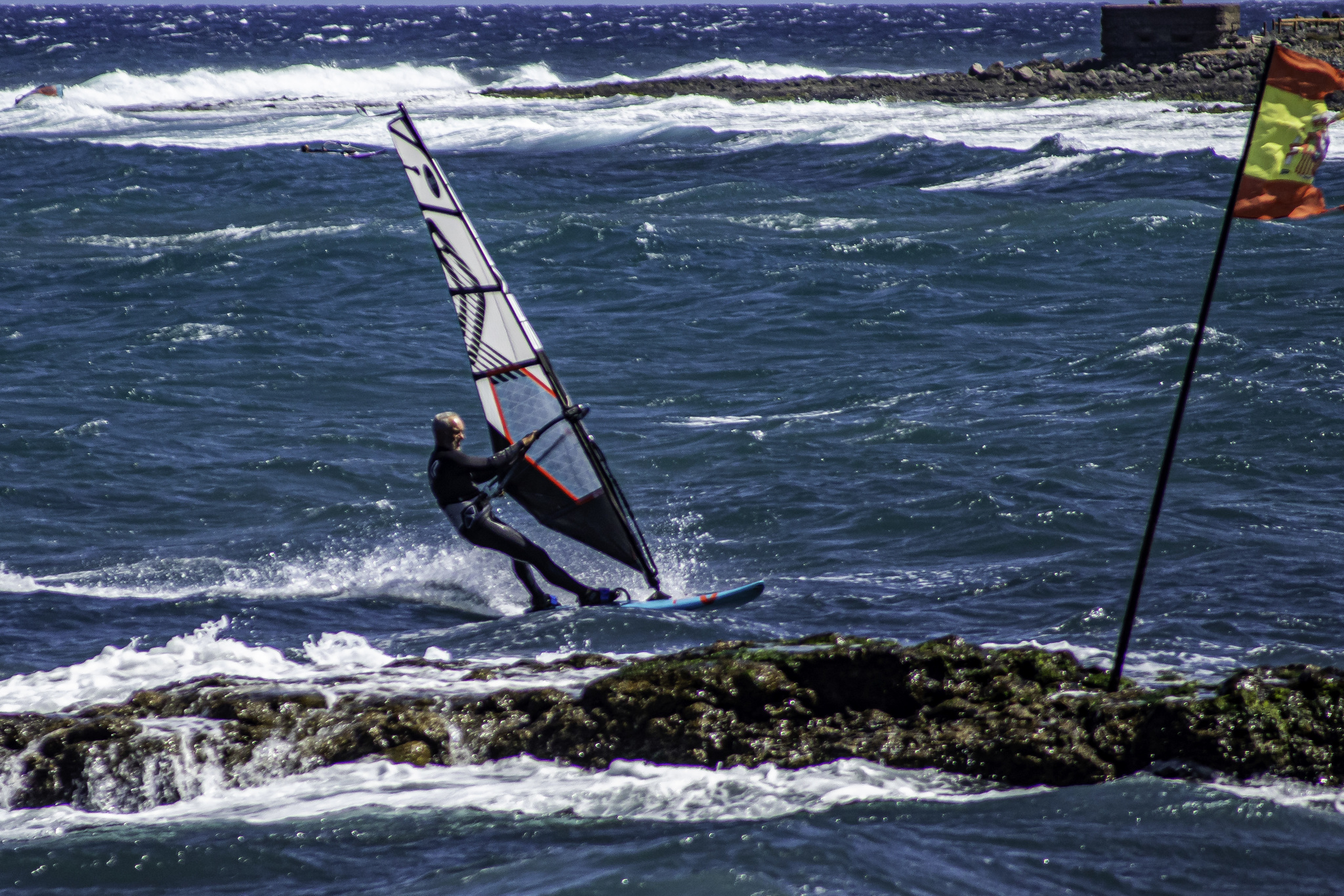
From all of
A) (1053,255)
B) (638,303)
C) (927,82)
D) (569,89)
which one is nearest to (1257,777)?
(638,303)

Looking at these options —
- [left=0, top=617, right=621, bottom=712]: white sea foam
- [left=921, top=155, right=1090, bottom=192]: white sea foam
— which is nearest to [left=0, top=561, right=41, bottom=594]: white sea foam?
[left=0, top=617, right=621, bottom=712]: white sea foam

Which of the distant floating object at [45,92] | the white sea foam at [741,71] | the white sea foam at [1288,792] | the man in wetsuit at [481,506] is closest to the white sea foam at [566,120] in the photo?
the distant floating object at [45,92]

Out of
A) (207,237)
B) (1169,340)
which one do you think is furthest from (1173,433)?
(207,237)

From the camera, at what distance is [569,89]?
60.5 meters

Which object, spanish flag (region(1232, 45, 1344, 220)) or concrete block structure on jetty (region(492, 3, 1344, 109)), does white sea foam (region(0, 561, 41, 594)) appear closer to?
spanish flag (region(1232, 45, 1344, 220))

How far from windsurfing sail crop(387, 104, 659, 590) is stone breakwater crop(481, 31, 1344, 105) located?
37124 millimetres

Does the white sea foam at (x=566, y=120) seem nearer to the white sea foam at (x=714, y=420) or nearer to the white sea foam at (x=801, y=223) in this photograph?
the white sea foam at (x=801, y=223)

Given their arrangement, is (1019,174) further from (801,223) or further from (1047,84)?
(1047,84)

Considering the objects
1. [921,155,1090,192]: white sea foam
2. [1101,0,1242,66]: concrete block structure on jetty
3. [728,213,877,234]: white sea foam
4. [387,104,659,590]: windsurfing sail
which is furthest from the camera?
[1101,0,1242,66]: concrete block structure on jetty

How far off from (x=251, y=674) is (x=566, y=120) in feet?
138

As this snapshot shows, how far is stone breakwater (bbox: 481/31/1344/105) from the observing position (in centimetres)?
4497

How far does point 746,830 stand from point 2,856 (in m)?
2.86

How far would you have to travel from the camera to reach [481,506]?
9.02 m

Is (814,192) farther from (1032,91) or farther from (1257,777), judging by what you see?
(1257,777)
